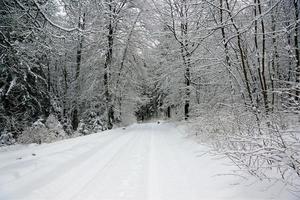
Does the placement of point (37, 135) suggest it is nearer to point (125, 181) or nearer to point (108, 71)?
point (125, 181)

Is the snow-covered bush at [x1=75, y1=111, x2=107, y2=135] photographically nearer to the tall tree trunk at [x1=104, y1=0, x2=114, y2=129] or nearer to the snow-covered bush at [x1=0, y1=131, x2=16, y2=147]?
the tall tree trunk at [x1=104, y1=0, x2=114, y2=129]

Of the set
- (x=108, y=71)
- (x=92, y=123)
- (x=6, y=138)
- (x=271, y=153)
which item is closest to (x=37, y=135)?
(x=6, y=138)

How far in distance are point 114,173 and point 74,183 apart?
3.65 feet

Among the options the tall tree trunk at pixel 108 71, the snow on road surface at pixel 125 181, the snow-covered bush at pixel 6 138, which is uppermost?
the tall tree trunk at pixel 108 71

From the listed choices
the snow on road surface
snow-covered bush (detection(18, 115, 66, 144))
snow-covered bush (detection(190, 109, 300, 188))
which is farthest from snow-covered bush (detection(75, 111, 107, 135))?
snow-covered bush (detection(190, 109, 300, 188))

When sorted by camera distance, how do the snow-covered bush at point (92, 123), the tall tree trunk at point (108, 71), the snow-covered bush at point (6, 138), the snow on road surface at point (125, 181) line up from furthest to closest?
1. the tall tree trunk at point (108, 71)
2. the snow-covered bush at point (92, 123)
3. the snow-covered bush at point (6, 138)
4. the snow on road surface at point (125, 181)

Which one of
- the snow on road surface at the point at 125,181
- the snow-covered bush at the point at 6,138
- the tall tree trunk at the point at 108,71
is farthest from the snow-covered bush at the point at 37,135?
the tall tree trunk at the point at 108,71

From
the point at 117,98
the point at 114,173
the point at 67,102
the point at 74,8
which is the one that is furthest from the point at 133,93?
the point at 114,173

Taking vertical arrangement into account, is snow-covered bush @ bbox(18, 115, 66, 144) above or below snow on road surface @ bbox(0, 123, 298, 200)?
above

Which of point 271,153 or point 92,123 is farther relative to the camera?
point 92,123

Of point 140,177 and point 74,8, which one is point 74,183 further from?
point 74,8

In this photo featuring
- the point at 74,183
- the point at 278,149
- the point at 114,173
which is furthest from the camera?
the point at 114,173

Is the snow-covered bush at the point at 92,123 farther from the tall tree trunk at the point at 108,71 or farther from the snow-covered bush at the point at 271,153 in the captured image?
the snow-covered bush at the point at 271,153

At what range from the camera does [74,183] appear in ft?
17.1
